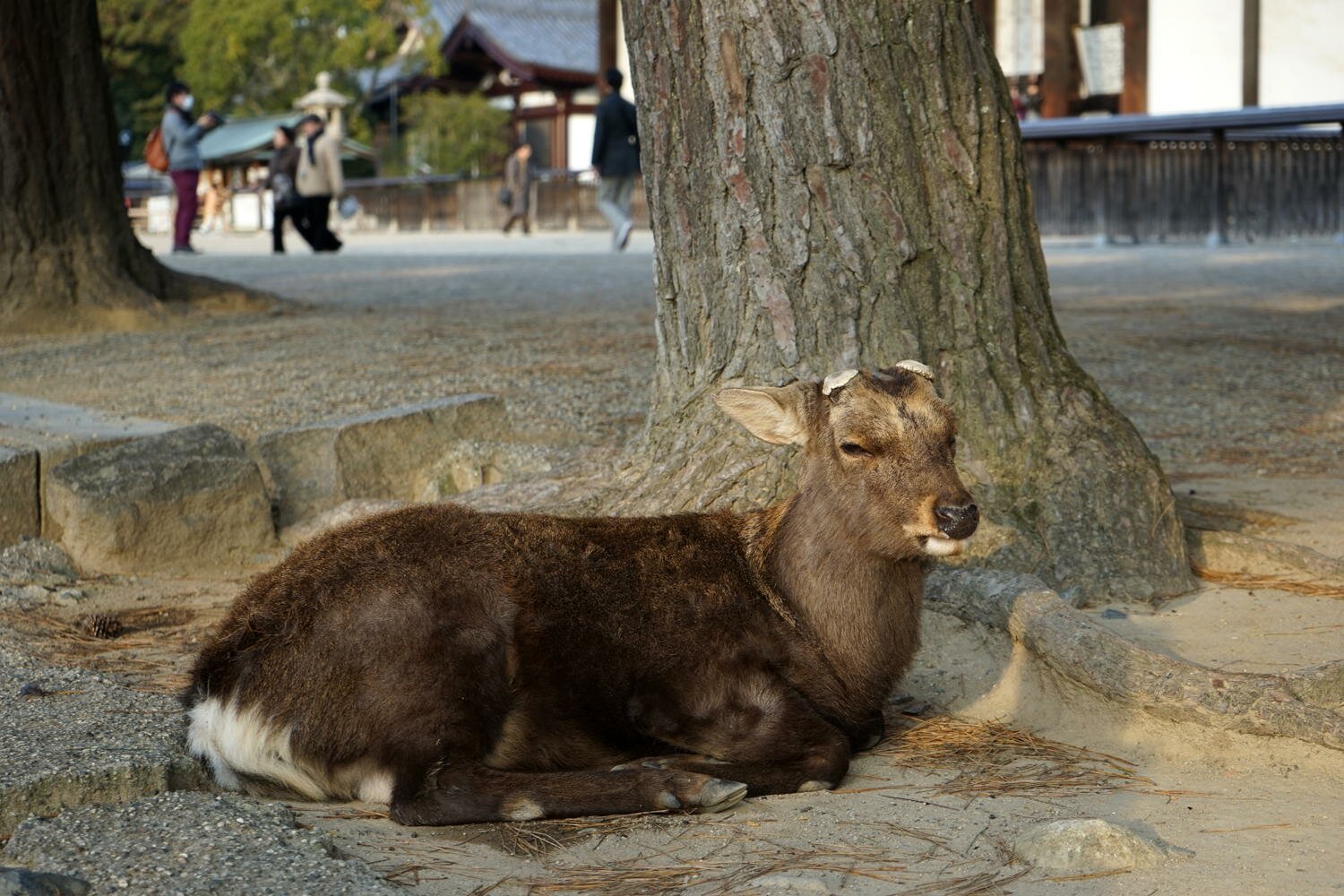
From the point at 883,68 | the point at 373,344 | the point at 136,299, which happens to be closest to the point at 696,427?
the point at 883,68

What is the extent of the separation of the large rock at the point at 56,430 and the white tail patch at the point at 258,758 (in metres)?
2.73

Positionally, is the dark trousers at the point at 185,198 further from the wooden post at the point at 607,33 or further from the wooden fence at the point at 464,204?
the wooden fence at the point at 464,204

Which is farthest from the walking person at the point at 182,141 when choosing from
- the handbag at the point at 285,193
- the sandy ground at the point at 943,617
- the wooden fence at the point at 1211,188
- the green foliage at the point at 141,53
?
the green foliage at the point at 141,53

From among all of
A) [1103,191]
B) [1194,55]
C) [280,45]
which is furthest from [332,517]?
[280,45]

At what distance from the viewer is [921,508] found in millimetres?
3898

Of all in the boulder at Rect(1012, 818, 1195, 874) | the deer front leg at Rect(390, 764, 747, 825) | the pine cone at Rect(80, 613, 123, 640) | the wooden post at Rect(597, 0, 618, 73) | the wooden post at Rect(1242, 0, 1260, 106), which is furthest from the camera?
the wooden post at Rect(597, 0, 618, 73)

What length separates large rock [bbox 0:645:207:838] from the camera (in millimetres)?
3449

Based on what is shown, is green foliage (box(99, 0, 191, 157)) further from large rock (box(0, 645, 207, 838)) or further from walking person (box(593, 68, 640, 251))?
large rock (box(0, 645, 207, 838))

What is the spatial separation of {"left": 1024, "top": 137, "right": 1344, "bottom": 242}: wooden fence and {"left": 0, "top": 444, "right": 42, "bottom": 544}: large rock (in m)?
21.9

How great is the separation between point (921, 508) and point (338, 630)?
1.50m

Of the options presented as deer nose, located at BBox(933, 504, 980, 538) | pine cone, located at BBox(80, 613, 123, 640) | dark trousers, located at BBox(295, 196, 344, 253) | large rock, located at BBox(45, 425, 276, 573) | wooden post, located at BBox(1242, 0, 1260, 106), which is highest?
wooden post, located at BBox(1242, 0, 1260, 106)

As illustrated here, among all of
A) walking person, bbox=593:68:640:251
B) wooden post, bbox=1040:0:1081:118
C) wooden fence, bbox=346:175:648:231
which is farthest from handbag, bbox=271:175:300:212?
wooden fence, bbox=346:175:648:231

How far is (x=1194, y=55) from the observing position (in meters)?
27.1

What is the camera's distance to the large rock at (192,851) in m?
3.00
